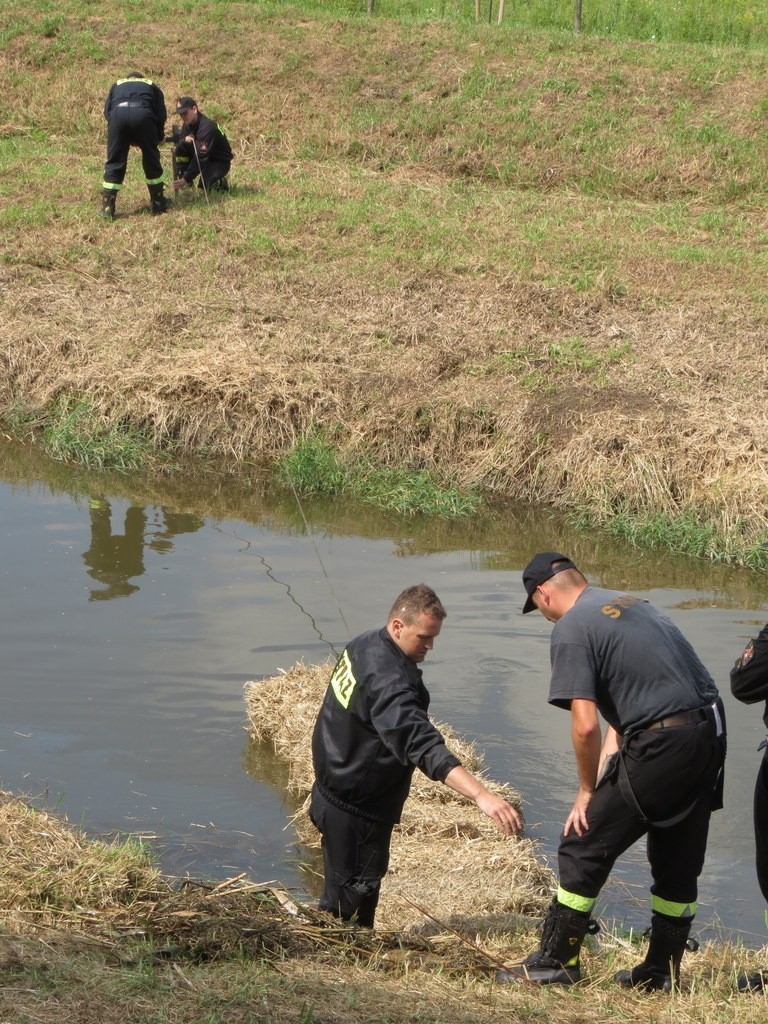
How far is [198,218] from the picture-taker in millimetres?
15773

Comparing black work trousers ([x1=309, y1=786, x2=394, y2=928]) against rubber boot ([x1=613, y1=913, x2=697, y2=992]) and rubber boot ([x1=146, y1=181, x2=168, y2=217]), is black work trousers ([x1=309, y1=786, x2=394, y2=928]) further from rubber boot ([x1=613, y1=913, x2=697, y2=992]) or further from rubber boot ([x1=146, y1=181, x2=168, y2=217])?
rubber boot ([x1=146, y1=181, x2=168, y2=217])

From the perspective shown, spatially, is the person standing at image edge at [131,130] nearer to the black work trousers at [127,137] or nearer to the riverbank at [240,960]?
the black work trousers at [127,137]

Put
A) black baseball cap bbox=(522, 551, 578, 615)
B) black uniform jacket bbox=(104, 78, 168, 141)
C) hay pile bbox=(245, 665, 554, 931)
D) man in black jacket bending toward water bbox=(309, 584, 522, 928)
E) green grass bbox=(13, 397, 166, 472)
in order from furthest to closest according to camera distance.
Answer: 1. black uniform jacket bbox=(104, 78, 168, 141)
2. green grass bbox=(13, 397, 166, 472)
3. hay pile bbox=(245, 665, 554, 931)
4. black baseball cap bbox=(522, 551, 578, 615)
5. man in black jacket bending toward water bbox=(309, 584, 522, 928)

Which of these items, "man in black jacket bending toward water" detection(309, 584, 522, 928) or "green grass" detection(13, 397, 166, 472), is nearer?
"man in black jacket bending toward water" detection(309, 584, 522, 928)

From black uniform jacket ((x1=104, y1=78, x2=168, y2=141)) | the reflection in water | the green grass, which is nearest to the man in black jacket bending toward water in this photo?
the reflection in water

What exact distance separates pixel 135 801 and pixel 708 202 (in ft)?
47.1

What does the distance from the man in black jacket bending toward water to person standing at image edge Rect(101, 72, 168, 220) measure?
39.8 ft

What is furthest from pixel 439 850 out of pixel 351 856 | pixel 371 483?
pixel 371 483

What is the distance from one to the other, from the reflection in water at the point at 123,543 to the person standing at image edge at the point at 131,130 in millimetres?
6431

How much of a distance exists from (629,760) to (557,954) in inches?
32.4

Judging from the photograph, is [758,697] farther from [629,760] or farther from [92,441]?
[92,441]

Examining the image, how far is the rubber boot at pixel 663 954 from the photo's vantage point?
14.9ft

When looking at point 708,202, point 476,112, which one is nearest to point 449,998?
point 708,202

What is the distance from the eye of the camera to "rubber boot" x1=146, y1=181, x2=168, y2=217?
51.7 feet
